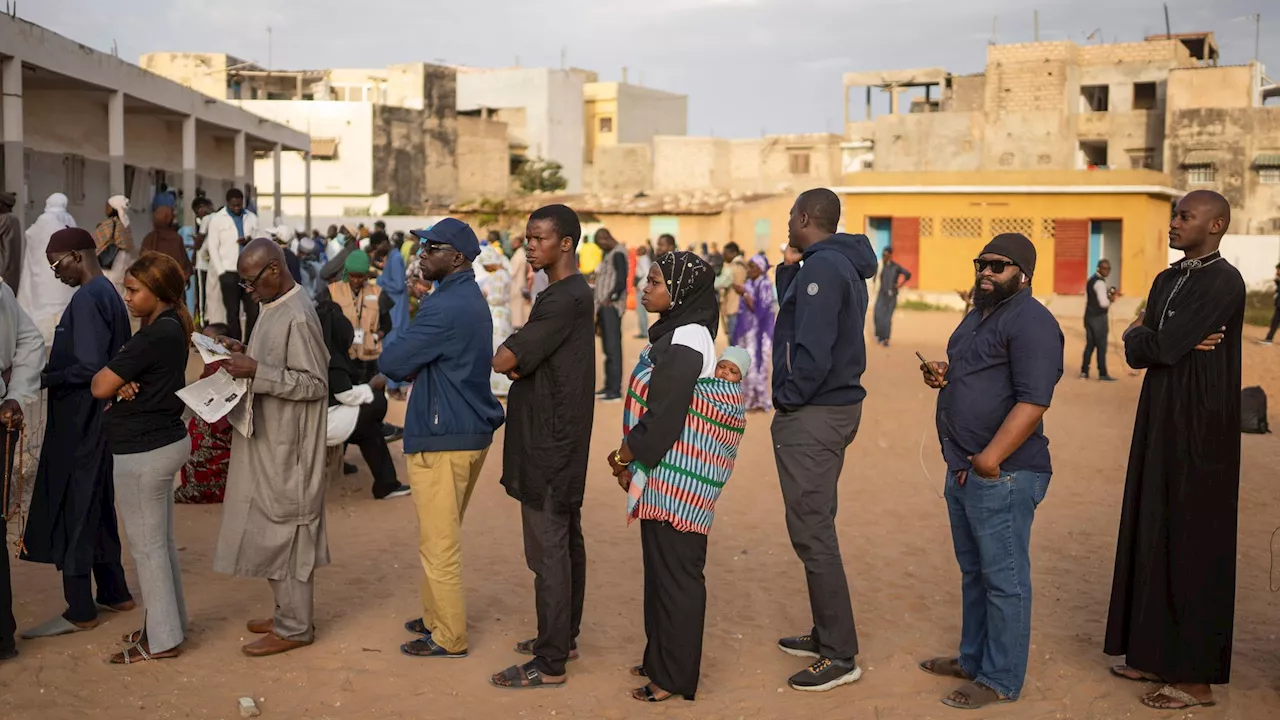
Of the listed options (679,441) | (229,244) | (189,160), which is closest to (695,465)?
(679,441)

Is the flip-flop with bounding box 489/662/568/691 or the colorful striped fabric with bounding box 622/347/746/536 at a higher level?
the colorful striped fabric with bounding box 622/347/746/536

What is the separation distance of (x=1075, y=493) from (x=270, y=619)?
627 centimetres

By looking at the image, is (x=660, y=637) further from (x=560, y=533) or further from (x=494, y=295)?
(x=494, y=295)

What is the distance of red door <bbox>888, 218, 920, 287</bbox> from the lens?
31.1 m

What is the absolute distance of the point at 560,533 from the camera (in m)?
5.02

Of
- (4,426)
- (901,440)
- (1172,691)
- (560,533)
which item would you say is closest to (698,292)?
(560,533)

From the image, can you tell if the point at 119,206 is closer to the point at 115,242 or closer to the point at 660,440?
the point at 115,242

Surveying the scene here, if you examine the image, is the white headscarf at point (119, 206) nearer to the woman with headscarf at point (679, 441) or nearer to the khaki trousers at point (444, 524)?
the khaki trousers at point (444, 524)

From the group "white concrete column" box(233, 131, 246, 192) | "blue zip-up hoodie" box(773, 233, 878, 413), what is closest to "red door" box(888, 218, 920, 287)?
"white concrete column" box(233, 131, 246, 192)

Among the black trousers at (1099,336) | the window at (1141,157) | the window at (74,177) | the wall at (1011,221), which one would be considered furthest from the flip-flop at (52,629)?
the window at (1141,157)

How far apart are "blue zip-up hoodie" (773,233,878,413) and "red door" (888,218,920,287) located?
1051 inches

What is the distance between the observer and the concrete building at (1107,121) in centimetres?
3744

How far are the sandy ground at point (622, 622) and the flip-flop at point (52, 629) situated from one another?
61 millimetres

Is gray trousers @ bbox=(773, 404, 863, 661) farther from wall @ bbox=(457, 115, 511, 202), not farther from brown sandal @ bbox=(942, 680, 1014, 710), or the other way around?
wall @ bbox=(457, 115, 511, 202)
